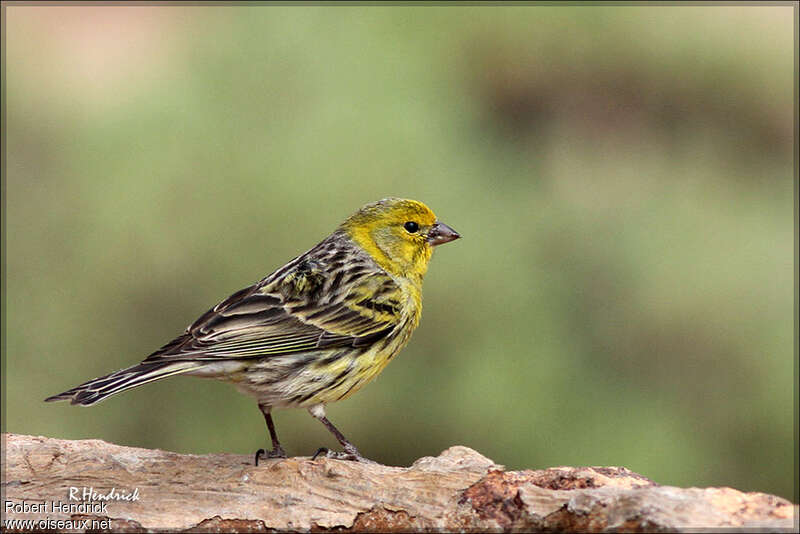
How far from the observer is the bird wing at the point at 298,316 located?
15.6 ft

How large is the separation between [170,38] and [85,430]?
5.21m

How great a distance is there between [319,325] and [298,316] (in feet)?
0.39

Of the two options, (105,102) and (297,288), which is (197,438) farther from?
(105,102)

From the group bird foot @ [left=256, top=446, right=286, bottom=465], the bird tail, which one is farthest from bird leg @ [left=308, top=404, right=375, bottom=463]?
the bird tail

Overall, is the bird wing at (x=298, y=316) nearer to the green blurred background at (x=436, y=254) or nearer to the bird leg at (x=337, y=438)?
the bird leg at (x=337, y=438)

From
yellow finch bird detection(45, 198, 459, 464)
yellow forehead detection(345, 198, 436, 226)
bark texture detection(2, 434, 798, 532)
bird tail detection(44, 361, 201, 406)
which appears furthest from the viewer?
yellow forehead detection(345, 198, 436, 226)

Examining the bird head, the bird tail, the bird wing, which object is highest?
the bird head

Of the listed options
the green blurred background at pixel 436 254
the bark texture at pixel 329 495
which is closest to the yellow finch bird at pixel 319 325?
the bark texture at pixel 329 495

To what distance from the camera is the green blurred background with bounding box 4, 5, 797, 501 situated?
25.4 feet

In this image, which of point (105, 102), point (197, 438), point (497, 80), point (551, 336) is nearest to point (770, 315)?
point (551, 336)

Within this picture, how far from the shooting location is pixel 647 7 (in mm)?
11648

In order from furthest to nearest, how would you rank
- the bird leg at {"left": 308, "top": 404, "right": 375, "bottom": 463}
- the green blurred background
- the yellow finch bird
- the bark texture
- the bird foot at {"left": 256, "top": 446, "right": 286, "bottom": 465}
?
the green blurred background → the bird leg at {"left": 308, "top": 404, "right": 375, "bottom": 463} → the bird foot at {"left": 256, "top": 446, "right": 286, "bottom": 465} → the yellow finch bird → the bark texture

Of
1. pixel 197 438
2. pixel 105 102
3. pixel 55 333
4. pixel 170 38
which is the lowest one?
pixel 197 438

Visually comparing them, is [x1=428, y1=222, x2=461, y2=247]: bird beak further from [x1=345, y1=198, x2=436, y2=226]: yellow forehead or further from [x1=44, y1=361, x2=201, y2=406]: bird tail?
[x1=44, y1=361, x2=201, y2=406]: bird tail
